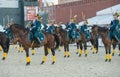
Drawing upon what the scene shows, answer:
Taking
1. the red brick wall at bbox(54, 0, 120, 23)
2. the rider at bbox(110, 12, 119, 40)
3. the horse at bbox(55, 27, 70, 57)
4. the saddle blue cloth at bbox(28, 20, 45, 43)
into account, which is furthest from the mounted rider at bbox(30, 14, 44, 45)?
the red brick wall at bbox(54, 0, 120, 23)

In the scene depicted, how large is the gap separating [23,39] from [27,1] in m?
52.8

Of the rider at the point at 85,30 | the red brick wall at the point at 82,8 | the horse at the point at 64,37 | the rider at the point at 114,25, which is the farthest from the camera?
the red brick wall at the point at 82,8

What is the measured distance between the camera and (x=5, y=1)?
7119 centimetres

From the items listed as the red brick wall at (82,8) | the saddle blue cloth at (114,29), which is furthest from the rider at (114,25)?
the red brick wall at (82,8)

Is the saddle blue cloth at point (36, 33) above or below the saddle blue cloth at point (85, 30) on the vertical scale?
above

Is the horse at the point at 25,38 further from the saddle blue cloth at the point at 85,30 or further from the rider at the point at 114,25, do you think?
the saddle blue cloth at the point at 85,30

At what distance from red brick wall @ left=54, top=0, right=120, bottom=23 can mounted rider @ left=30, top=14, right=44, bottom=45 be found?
135 ft

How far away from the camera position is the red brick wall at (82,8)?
193 ft

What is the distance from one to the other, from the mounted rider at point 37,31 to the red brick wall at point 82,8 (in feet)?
135

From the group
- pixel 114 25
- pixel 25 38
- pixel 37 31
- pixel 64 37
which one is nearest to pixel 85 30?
pixel 64 37

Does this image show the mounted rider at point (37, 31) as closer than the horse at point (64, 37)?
Yes

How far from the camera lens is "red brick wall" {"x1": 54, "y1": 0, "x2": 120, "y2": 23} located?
193 feet

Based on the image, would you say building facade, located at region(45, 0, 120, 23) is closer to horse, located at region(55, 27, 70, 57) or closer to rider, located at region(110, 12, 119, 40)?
horse, located at region(55, 27, 70, 57)

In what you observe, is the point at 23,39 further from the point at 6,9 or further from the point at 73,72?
the point at 6,9
